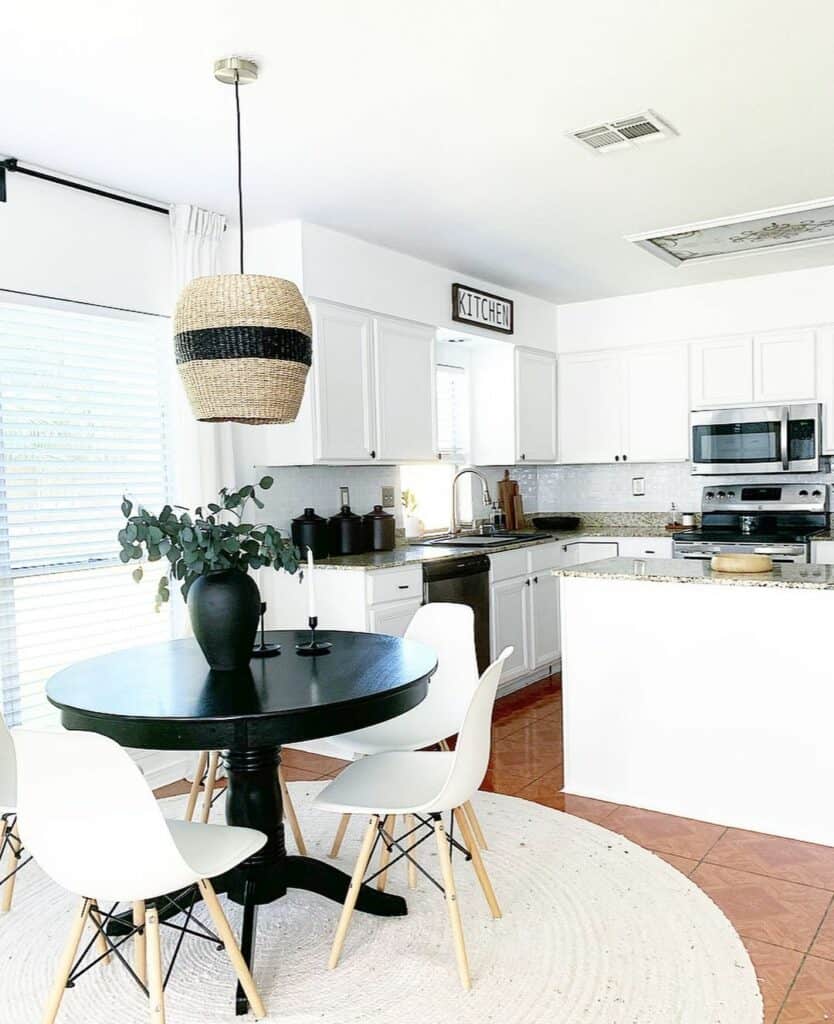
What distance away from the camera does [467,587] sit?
485 centimetres

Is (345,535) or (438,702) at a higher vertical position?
(345,535)

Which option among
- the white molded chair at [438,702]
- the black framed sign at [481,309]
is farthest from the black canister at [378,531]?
the white molded chair at [438,702]

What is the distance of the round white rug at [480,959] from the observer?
224cm

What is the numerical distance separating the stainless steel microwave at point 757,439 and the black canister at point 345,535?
2.52 metres

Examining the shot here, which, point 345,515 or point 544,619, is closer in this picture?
point 345,515

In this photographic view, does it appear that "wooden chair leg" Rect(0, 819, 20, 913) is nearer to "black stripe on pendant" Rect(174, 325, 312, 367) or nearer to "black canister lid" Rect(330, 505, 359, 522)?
"black stripe on pendant" Rect(174, 325, 312, 367)

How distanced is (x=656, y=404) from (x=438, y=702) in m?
3.64

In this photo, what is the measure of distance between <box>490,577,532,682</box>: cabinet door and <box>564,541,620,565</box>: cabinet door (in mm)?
685

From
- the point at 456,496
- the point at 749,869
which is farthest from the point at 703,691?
the point at 456,496

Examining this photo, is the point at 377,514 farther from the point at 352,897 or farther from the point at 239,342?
the point at 352,897

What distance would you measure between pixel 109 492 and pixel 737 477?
164 inches

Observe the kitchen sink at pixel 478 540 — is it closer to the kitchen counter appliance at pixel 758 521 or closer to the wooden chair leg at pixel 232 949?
the kitchen counter appliance at pixel 758 521

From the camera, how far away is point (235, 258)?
438 centimetres

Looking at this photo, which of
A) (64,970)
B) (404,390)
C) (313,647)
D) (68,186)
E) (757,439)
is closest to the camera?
(64,970)
